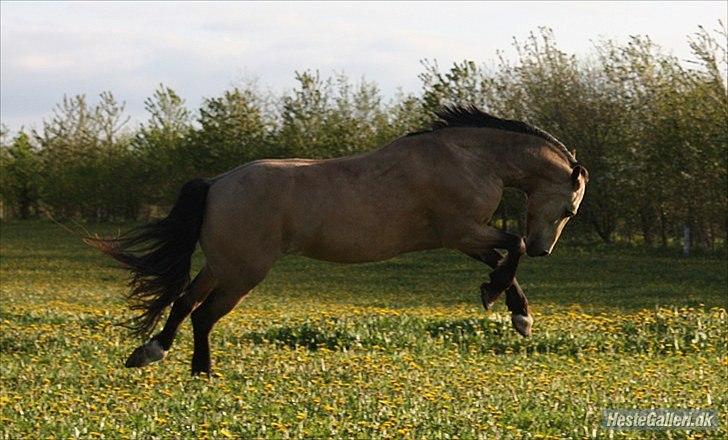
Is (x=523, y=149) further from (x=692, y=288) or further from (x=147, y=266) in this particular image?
(x=692, y=288)

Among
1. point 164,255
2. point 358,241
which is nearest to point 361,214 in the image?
point 358,241

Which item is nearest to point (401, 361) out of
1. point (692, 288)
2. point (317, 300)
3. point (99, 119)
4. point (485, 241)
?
point (485, 241)

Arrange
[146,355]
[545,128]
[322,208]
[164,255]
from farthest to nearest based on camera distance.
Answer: [545,128]
[164,255]
[146,355]
[322,208]

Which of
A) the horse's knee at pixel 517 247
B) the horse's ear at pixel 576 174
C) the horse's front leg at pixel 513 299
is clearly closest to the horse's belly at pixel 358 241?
the horse's front leg at pixel 513 299

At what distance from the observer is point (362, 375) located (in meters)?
10.3

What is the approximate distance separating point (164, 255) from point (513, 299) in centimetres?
314

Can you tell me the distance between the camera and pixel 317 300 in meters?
23.8

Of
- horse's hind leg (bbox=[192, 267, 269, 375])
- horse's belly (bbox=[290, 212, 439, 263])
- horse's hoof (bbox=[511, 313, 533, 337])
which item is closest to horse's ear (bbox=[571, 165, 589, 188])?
horse's hoof (bbox=[511, 313, 533, 337])

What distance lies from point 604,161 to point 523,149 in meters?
26.7

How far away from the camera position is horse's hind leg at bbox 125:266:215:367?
10469 mm

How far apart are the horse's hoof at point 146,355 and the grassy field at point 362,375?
119 millimetres

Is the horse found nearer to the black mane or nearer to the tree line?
the black mane

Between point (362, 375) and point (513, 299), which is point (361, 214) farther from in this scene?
point (513, 299)

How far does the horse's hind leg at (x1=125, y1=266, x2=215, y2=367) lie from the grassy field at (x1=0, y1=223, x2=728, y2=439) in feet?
0.55
